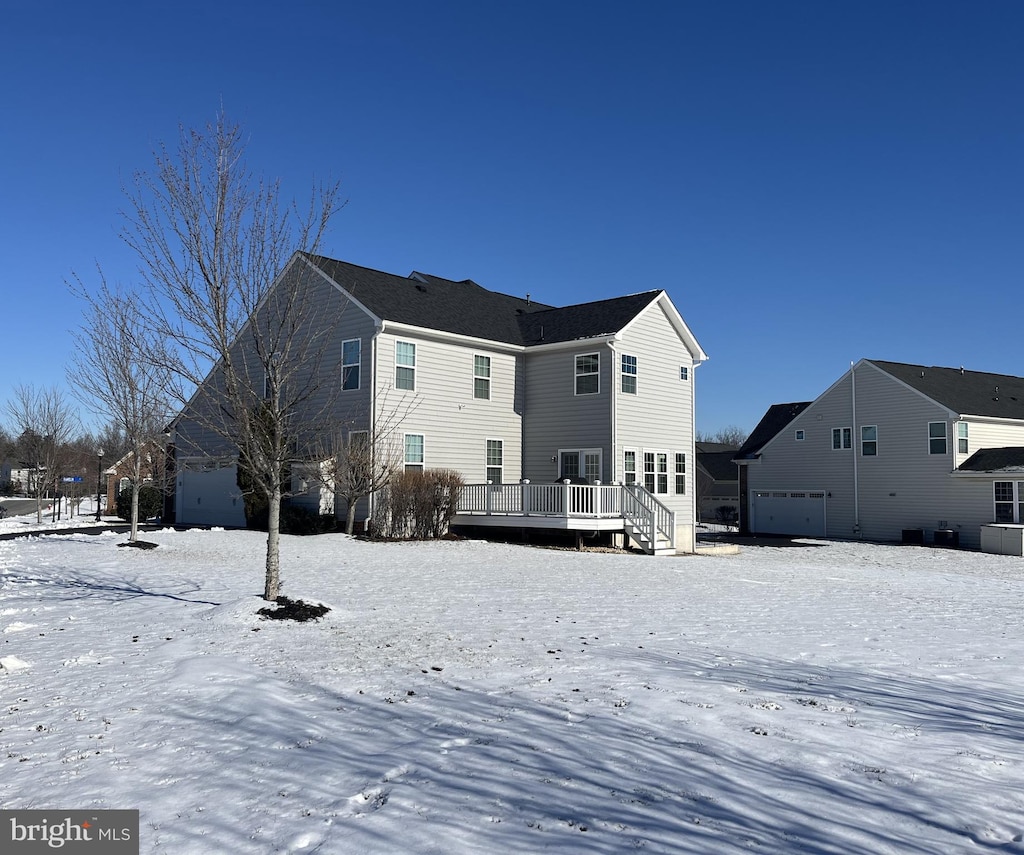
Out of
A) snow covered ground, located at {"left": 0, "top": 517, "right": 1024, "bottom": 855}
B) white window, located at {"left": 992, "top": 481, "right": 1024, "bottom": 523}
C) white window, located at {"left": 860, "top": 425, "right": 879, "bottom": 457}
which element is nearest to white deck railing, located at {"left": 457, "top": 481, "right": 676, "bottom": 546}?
snow covered ground, located at {"left": 0, "top": 517, "right": 1024, "bottom": 855}

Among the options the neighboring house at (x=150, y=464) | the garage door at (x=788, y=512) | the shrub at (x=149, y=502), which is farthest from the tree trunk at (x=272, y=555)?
the garage door at (x=788, y=512)

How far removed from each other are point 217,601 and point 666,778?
801 centimetres

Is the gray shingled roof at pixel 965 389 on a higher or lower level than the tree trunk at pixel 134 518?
higher

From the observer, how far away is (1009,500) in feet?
98.9

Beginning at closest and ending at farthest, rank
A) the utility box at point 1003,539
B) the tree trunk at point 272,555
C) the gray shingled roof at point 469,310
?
the tree trunk at point 272,555
the gray shingled roof at point 469,310
the utility box at point 1003,539

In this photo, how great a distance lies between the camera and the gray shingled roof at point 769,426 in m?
39.9

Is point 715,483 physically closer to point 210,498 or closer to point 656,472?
point 656,472

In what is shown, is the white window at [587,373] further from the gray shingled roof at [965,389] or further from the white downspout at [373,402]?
the gray shingled roof at [965,389]

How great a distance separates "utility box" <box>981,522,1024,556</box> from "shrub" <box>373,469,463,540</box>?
19419 millimetres

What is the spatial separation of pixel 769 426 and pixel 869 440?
8117mm

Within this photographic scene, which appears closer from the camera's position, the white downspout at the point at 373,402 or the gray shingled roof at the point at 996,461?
the white downspout at the point at 373,402

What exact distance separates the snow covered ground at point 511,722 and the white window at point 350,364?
435 inches

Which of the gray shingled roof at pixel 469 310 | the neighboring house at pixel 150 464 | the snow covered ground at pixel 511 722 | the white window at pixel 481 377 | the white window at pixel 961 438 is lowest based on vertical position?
the snow covered ground at pixel 511 722

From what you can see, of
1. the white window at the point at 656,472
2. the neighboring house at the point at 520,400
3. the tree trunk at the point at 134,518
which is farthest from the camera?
the white window at the point at 656,472
